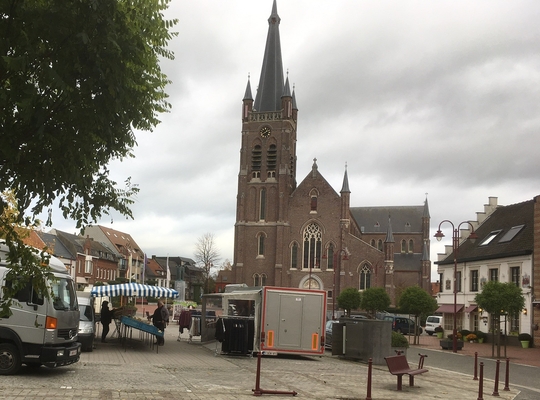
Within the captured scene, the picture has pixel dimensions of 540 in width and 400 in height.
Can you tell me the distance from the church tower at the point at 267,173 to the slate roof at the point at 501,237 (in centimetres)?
2720

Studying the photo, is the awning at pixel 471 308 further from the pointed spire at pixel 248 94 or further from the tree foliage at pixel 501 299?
the pointed spire at pixel 248 94

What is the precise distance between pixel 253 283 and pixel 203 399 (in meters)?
59.9

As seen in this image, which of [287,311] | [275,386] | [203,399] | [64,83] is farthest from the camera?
[287,311]

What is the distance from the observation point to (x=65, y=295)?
44.5 ft

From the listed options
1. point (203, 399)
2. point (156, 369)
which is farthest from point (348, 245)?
point (203, 399)

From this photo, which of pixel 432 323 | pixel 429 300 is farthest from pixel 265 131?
pixel 429 300

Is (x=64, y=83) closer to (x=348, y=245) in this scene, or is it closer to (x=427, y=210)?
(x=348, y=245)

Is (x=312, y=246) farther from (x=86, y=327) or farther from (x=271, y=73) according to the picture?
(x=86, y=327)

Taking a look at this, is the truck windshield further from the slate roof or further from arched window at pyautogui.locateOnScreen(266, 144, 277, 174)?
arched window at pyautogui.locateOnScreen(266, 144, 277, 174)

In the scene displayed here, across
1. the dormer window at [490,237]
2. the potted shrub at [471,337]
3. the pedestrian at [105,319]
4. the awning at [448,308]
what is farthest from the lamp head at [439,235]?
the pedestrian at [105,319]

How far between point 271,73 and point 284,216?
18.4m

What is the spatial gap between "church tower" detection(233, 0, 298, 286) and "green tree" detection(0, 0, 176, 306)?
63.2 metres

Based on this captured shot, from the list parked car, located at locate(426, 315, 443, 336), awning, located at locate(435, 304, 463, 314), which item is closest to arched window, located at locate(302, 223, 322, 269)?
parked car, located at locate(426, 315, 443, 336)

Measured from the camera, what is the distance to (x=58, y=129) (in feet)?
19.5
